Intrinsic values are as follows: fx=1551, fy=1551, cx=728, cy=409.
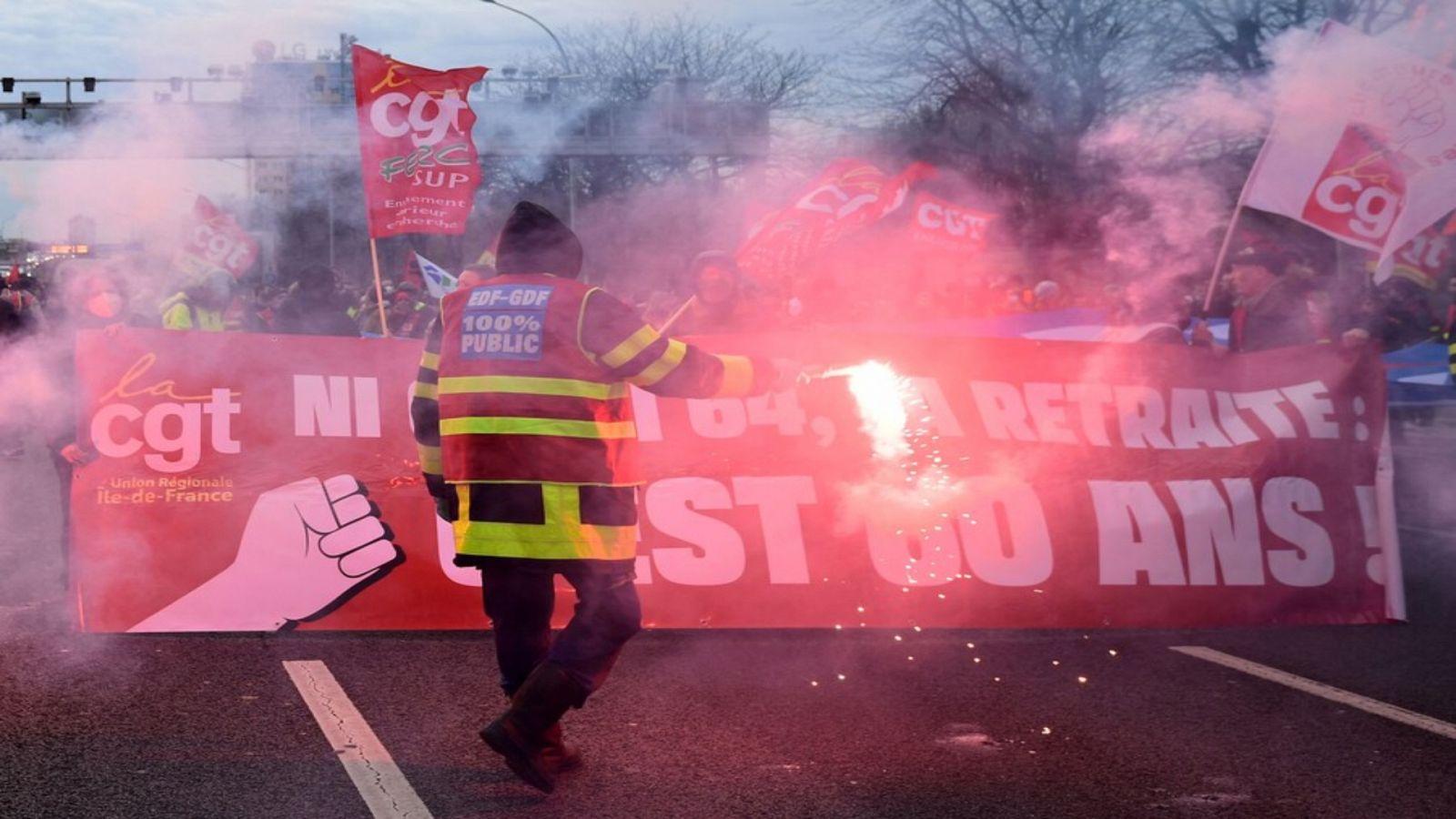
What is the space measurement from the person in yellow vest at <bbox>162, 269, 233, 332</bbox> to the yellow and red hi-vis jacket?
13.6ft

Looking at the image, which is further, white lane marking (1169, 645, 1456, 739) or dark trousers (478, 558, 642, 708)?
white lane marking (1169, 645, 1456, 739)

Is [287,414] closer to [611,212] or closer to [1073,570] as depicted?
[1073,570]

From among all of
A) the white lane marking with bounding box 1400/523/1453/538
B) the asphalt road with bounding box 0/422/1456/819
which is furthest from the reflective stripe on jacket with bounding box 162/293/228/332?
the white lane marking with bounding box 1400/523/1453/538

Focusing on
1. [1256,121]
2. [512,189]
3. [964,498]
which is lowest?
[964,498]

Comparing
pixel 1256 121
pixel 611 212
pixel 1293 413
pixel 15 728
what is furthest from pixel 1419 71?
pixel 15 728

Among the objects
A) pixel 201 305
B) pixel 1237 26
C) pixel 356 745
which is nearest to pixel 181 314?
pixel 201 305

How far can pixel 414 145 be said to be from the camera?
9.31m

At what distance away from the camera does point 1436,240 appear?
1095cm

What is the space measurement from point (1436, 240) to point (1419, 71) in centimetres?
463

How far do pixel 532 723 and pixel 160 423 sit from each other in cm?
312

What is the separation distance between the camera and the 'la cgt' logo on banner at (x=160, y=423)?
6512 mm

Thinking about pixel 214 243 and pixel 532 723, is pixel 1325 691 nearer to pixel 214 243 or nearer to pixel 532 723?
pixel 532 723

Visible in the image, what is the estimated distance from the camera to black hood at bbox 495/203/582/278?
438 centimetres

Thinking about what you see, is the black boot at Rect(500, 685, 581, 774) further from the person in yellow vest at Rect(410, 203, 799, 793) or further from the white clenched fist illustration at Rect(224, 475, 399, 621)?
the white clenched fist illustration at Rect(224, 475, 399, 621)
